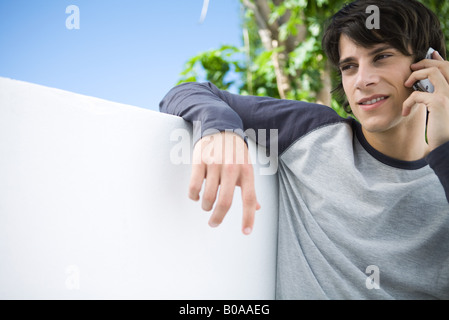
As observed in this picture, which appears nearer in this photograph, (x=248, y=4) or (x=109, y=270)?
(x=109, y=270)

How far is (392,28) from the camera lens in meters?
1.01

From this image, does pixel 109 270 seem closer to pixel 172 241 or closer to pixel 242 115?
pixel 172 241

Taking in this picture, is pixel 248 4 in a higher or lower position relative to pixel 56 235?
higher

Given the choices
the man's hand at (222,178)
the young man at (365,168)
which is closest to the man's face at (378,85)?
the young man at (365,168)

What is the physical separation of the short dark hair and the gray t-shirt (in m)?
0.28

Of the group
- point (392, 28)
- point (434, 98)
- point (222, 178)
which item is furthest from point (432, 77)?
point (222, 178)

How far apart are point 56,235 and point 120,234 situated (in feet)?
0.33

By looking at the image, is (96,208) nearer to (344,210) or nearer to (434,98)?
(344,210)

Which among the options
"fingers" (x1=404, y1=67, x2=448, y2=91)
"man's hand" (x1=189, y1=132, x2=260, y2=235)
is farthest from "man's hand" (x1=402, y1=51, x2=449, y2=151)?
"man's hand" (x1=189, y1=132, x2=260, y2=235)

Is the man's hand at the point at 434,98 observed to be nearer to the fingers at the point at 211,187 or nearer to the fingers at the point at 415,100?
the fingers at the point at 415,100

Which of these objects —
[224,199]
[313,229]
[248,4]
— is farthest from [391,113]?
[248,4]

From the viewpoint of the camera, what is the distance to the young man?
0.82m

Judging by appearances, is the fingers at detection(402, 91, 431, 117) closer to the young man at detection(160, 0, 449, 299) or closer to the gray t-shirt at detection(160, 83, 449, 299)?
the young man at detection(160, 0, 449, 299)

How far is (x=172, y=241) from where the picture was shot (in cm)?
66
